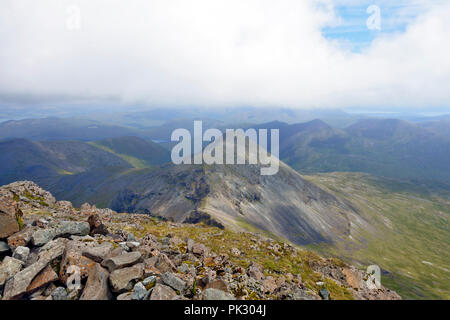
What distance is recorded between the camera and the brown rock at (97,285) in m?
14.0

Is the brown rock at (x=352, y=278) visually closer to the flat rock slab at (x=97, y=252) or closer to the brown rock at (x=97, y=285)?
the brown rock at (x=97, y=285)

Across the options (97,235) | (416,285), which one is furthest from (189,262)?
(416,285)

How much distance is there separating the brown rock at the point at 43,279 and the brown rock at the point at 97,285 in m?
2.13

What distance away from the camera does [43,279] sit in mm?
14562

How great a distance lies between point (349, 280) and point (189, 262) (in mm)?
23113

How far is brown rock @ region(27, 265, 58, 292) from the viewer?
560 inches

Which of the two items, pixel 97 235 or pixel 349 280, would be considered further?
pixel 349 280

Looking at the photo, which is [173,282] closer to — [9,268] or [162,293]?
[162,293]

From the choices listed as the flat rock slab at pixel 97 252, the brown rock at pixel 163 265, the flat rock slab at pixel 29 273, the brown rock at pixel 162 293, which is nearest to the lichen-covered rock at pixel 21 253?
the flat rock slab at pixel 29 273
